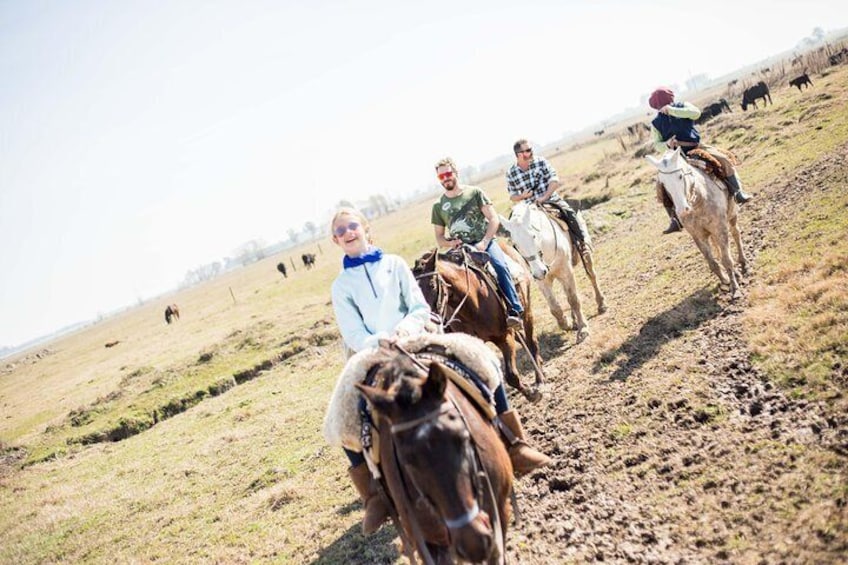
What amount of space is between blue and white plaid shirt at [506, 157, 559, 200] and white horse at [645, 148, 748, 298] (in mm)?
1853

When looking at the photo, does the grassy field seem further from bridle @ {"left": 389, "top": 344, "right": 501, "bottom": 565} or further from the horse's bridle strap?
the horse's bridle strap

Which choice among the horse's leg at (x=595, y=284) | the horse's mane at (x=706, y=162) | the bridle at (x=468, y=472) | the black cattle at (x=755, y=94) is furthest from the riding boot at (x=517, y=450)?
the black cattle at (x=755, y=94)

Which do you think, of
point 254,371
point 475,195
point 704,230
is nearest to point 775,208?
point 704,230

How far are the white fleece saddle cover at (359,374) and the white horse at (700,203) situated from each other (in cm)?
493

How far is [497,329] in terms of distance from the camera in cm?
627

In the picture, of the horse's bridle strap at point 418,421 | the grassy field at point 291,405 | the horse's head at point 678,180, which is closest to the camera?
the horse's bridle strap at point 418,421

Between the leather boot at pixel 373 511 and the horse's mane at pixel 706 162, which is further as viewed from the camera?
the horse's mane at pixel 706 162

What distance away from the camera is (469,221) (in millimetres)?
6688

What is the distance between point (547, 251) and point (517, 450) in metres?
5.03

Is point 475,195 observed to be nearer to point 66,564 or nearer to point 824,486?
point 824,486

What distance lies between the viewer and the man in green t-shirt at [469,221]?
21.2 feet

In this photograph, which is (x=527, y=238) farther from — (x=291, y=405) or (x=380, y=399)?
(x=291, y=405)

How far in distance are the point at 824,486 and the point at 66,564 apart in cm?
1089

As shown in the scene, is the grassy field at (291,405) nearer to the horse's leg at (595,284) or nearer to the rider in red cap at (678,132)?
the horse's leg at (595,284)
